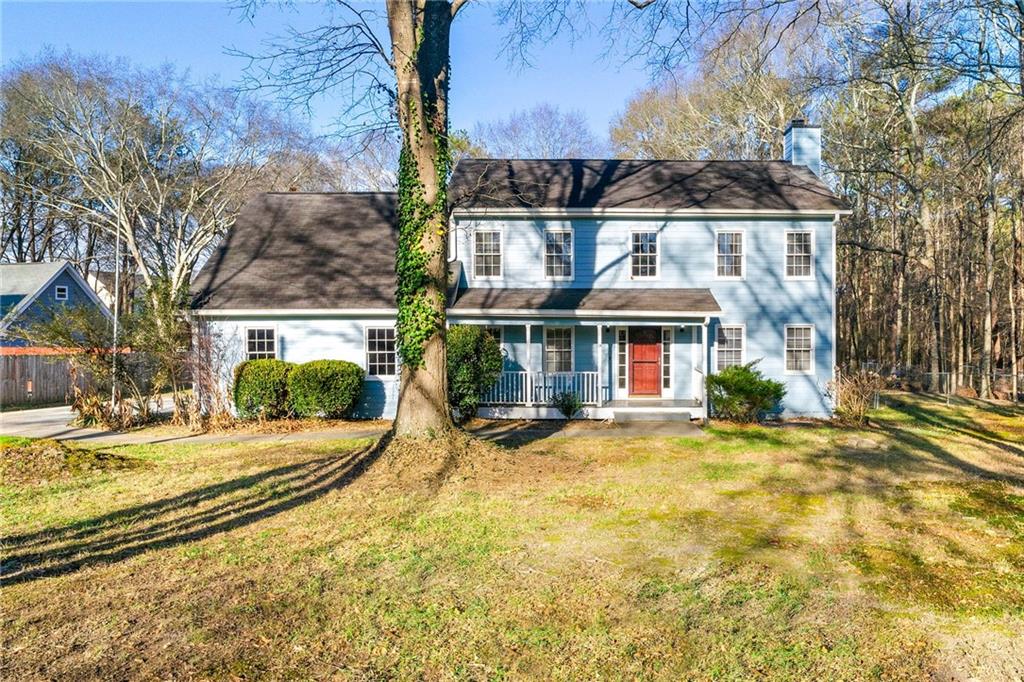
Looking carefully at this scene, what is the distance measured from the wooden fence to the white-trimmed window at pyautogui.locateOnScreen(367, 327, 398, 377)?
11334 millimetres

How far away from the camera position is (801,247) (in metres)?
17.0

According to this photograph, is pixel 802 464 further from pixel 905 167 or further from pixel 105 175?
pixel 105 175

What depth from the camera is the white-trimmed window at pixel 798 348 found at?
17.0m

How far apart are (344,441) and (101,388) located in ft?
22.6

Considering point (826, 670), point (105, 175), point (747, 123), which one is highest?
point (747, 123)

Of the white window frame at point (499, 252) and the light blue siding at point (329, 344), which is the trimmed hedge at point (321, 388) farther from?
the white window frame at point (499, 252)

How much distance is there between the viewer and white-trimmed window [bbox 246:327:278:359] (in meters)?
16.2

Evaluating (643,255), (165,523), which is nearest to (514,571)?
(165,523)

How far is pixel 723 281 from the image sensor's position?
17016 millimetres

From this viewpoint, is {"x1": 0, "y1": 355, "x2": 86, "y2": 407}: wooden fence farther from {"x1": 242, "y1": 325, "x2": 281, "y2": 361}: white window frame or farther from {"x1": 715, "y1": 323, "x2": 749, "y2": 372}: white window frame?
{"x1": 715, "y1": 323, "x2": 749, "y2": 372}: white window frame

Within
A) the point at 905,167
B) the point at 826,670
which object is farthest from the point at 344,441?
the point at 905,167

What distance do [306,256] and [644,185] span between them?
980cm

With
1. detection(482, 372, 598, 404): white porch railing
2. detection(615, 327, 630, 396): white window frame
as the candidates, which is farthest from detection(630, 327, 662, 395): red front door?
detection(482, 372, 598, 404): white porch railing

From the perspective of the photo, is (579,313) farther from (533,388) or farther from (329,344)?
(329,344)
